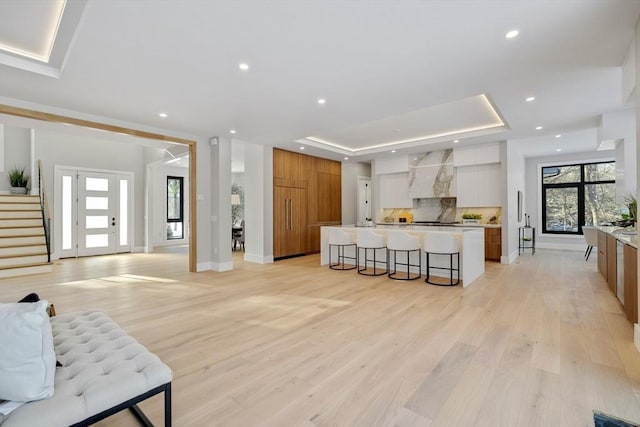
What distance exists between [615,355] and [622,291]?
159 cm

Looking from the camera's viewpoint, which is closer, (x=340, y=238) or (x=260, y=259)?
(x=340, y=238)

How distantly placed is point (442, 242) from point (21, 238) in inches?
335

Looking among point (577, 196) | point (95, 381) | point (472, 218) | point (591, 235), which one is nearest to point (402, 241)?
point (472, 218)

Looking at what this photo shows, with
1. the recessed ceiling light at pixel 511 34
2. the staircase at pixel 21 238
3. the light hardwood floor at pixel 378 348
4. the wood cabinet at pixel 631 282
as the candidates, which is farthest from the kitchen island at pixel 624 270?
the staircase at pixel 21 238

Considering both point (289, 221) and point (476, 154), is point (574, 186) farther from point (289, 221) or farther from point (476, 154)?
point (289, 221)

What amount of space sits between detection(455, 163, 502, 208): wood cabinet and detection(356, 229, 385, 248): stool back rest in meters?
3.28

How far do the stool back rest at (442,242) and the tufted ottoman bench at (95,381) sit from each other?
166 inches

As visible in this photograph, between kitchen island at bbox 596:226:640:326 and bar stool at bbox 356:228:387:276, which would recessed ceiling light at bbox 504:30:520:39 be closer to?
kitchen island at bbox 596:226:640:326

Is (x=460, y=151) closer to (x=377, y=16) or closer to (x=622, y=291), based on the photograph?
(x=622, y=291)

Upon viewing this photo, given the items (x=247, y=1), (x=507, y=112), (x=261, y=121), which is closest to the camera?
(x=247, y=1)

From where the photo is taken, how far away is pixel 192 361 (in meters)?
2.45

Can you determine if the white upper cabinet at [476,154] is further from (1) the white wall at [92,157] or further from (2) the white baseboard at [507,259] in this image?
(1) the white wall at [92,157]

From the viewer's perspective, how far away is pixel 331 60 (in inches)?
123

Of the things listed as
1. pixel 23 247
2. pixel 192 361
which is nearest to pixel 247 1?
pixel 192 361
